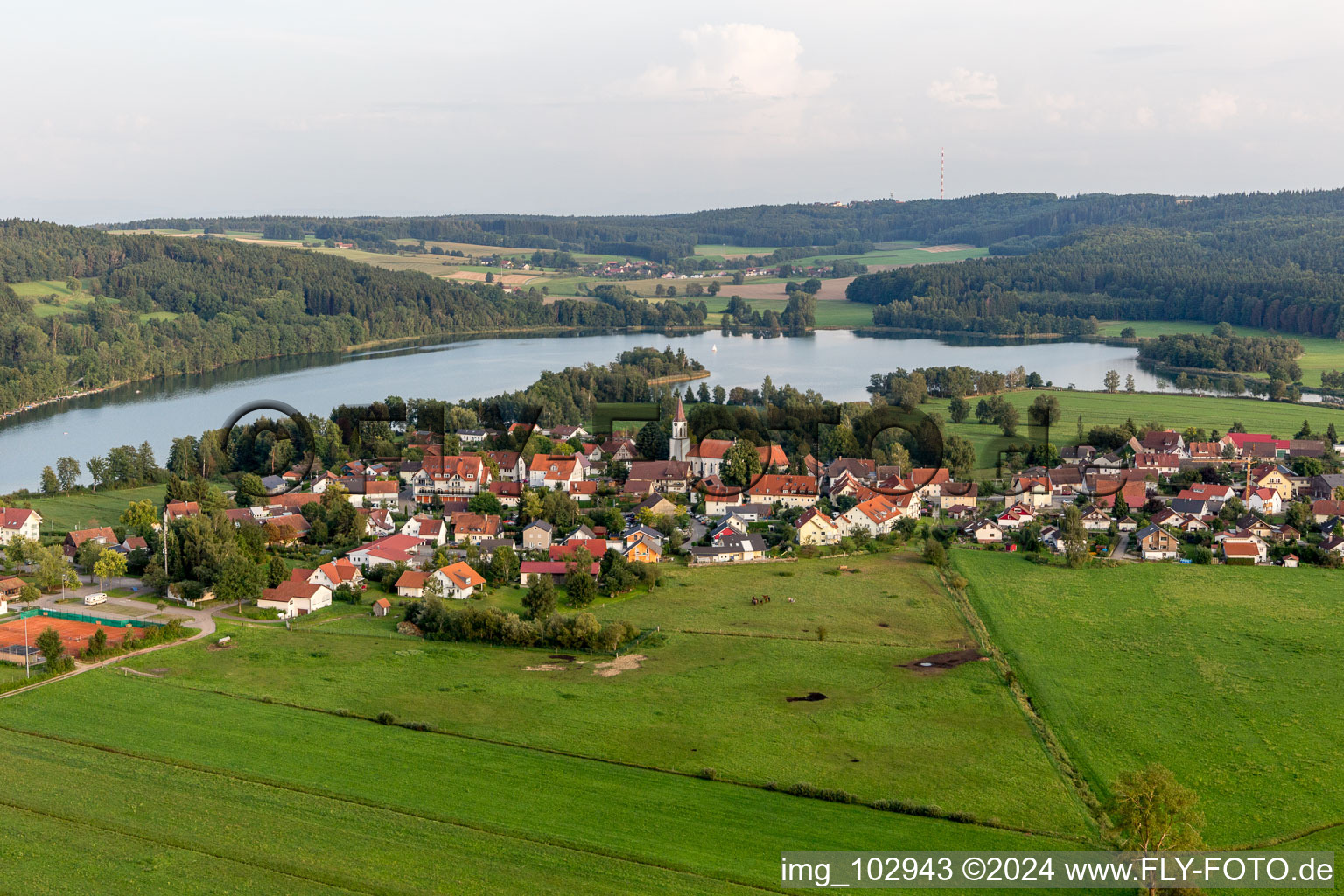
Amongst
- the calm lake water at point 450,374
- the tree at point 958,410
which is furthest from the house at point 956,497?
the calm lake water at point 450,374

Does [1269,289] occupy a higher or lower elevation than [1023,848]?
higher

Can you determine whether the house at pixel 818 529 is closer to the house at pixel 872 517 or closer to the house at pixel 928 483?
the house at pixel 872 517

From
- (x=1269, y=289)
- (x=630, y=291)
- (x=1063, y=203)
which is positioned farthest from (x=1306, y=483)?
(x=1063, y=203)

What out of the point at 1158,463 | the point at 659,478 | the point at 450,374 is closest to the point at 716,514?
the point at 659,478

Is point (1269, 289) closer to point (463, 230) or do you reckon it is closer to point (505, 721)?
point (505, 721)

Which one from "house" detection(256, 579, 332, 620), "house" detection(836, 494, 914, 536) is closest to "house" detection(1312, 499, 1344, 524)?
"house" detection(836, 494, 914, 536)

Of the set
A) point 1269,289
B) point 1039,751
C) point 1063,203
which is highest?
point 1063,203

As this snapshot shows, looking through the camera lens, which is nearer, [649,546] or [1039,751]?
[1039,751]

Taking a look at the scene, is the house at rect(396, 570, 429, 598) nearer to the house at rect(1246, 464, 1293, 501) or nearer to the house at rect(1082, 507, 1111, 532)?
the house at rect(1082, 507, 1111, 532)

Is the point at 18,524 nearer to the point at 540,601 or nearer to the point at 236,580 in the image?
the point at 236,580
